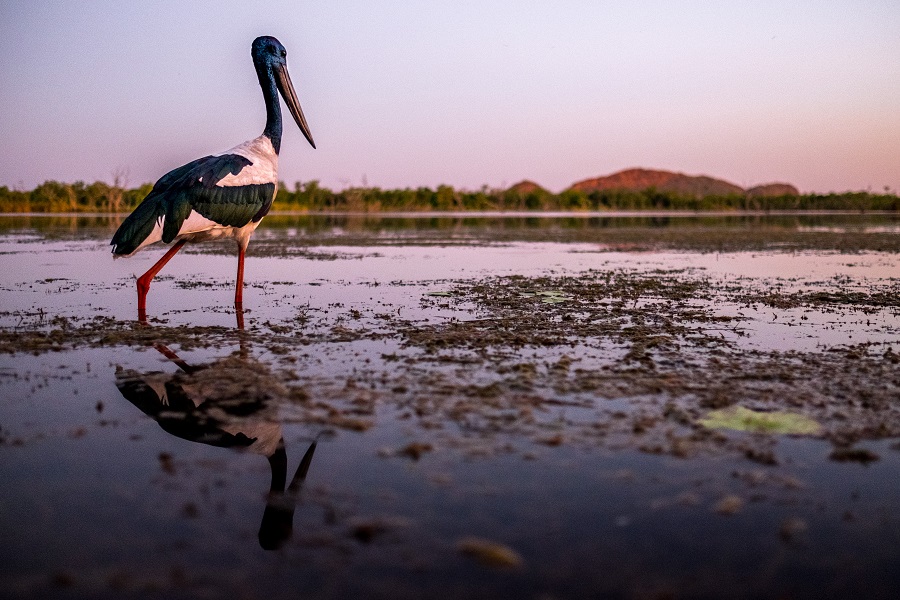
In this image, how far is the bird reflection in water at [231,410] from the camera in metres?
3.10

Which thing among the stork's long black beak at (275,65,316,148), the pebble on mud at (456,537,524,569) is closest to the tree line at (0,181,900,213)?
the stork's long black beak at (275,65,316,148)

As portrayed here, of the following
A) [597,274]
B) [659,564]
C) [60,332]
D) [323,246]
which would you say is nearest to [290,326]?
[60,332]

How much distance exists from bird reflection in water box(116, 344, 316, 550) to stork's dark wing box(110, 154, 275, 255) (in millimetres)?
2498

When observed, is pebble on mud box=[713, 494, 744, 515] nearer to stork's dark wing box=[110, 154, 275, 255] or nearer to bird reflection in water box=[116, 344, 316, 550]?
bird reflection in water box=[116, 344, 316, 550]

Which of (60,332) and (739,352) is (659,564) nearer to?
(739,352)

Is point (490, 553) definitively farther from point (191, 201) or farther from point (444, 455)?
point (191, 201)

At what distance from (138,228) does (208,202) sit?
0.78 m

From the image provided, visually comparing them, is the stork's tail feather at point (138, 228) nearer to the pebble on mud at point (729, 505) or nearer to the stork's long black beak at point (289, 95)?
the stork's long black beak at point (289, 95)

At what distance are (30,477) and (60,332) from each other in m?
4.09

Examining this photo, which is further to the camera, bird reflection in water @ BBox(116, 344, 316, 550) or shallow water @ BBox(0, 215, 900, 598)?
bird reflection in water @ BBox(116, 344, 316, 550)

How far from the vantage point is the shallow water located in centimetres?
252

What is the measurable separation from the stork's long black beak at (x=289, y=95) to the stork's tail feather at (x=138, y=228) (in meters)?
2.71

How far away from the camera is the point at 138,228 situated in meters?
7.80

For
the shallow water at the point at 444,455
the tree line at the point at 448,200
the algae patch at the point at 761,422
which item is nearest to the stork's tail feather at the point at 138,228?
the shallow water at the point at 444,455
